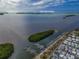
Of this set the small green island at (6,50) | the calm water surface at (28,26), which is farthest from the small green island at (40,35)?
the small green island at (6,50)

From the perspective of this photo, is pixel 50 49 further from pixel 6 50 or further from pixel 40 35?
pixel 6 50

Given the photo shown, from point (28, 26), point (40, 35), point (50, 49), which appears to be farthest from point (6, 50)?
point (50, 49)

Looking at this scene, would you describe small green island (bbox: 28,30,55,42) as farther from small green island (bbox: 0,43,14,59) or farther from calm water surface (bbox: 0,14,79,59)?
small green island (bbox: 0,43,14,59)

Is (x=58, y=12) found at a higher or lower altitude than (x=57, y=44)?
higher

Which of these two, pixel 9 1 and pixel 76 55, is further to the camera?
pixel 9 1

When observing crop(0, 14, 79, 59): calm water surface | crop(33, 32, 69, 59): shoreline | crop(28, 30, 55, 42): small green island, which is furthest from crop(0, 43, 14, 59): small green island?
crop(33, 32, 69, 59): shoreline

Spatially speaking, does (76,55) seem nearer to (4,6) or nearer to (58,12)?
(58,12)

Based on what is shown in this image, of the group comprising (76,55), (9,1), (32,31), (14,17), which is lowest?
(76,55)

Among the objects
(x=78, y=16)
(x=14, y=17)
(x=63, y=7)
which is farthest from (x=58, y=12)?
(x=14, y=17)
